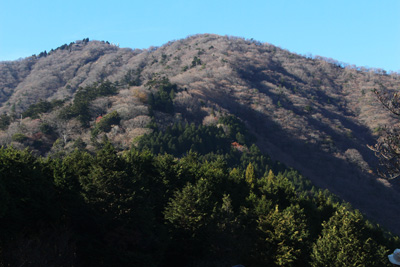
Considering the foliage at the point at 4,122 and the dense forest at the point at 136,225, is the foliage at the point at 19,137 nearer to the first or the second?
the foliage at the point at 4,122

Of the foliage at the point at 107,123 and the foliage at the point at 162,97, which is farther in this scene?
the foliage at the point at 162,97

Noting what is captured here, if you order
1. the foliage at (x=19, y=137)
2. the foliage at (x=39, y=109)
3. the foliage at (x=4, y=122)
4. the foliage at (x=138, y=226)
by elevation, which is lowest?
the foliage at (x=138, y=226)

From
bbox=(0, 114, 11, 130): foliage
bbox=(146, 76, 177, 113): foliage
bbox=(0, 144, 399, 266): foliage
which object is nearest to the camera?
bbox=(0, 144, 399, 266): foliage

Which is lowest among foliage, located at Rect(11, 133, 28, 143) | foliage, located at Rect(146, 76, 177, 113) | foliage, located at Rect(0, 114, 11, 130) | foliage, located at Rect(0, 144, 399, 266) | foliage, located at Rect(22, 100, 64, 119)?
foliage, located at Rect(0, 144, 399, 266)

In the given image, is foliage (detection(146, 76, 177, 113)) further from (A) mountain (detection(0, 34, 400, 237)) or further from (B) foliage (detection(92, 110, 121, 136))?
(B) foliage (detection(92, 110, 121, 136))

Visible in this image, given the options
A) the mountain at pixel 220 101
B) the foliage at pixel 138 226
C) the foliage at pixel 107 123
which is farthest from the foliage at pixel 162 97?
the foliage at pixel 138 226

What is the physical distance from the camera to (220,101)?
283 feet

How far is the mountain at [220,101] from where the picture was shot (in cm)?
5984

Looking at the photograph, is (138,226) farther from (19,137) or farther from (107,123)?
(107,123)

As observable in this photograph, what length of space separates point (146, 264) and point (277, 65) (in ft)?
434

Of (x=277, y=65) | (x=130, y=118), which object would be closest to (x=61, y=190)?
(x=130, y=118)

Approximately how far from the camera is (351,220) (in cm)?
2162

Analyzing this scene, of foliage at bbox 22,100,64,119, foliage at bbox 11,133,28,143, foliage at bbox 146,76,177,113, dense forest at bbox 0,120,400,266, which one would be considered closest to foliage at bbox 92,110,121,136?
foliage at bbox 146,76,177,113

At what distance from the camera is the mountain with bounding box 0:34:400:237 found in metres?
59.8
